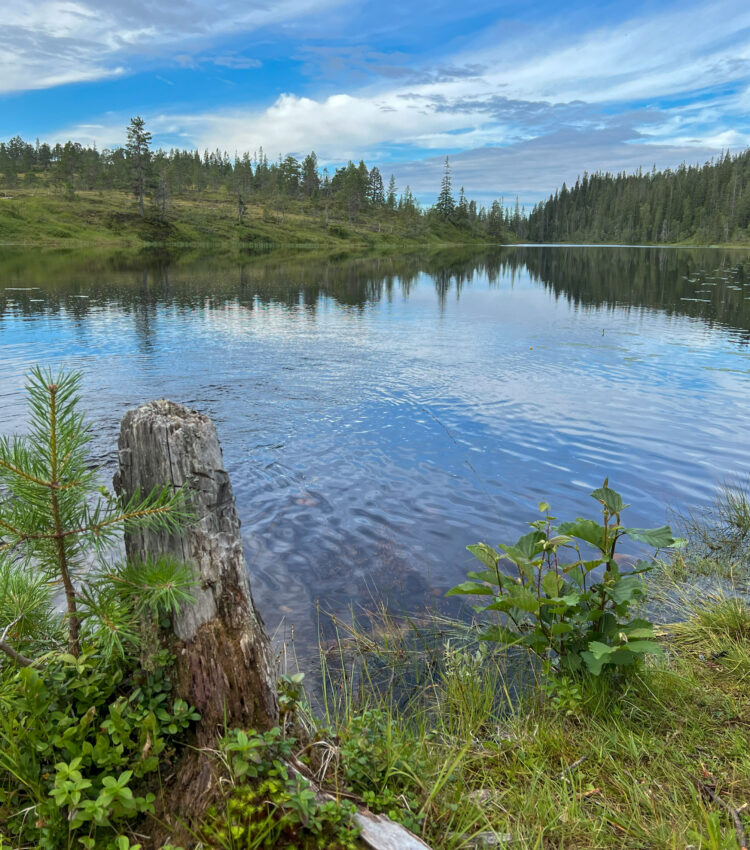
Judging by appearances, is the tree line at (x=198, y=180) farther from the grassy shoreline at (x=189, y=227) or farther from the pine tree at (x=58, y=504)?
the pine tree at (x=58, y=504)

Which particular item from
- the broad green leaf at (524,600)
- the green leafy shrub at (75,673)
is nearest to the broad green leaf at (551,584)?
the broad green leaf at (524,600)

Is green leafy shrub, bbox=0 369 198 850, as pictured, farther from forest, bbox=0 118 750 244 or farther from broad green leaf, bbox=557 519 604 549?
forest, bbox=0 118 750 244

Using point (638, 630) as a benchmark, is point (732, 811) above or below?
below

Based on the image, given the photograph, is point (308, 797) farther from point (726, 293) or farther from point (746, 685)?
point (726, 293)

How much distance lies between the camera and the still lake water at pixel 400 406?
28.3ft

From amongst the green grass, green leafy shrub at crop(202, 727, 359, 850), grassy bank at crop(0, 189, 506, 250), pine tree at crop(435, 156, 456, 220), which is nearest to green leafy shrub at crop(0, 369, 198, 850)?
green leafy shrub at crop(202, 727, 359, 850)

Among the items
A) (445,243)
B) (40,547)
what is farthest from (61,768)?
(445,243)

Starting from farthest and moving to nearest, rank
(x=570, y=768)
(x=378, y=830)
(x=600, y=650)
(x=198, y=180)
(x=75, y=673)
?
(x=198, y=180)
(x=600, y=650)
(x=570, y=768)
(x=75, y=673)
(x=378, y=830)

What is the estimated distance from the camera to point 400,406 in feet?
51.2

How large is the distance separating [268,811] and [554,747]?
2227mm

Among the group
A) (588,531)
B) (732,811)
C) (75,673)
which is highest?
(588,531)

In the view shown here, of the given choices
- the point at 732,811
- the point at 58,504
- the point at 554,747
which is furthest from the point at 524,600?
the point at 58,504

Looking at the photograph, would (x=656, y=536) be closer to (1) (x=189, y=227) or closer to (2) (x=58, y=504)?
(2) (x=58, y=504)

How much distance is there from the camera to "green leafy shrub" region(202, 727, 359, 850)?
264 centimetres
